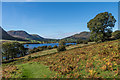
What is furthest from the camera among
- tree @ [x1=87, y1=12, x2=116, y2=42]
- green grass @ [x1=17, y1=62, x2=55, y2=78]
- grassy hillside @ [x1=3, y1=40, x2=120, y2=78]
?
tree @ [x1=87, y1=12, x2=116, y2=42]

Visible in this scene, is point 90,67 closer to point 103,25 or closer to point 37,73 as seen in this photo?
point 37,73

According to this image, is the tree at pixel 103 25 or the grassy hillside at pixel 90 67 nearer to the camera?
the grassy hillside at pixel 90 67

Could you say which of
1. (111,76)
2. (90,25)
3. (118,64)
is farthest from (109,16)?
(111,76)

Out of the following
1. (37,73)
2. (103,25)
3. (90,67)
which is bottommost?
(37,73)

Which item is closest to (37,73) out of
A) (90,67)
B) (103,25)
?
(90,67)

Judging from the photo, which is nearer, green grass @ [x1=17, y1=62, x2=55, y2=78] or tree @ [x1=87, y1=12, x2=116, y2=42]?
green grass @ [x1=17, y1=62, x2=55, y2=78]

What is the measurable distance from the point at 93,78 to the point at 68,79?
274cm

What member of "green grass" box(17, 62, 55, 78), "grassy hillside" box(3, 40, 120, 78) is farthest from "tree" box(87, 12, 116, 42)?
"green grass" box(17, 62, 55, 78)

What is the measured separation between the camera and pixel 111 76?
8117mm

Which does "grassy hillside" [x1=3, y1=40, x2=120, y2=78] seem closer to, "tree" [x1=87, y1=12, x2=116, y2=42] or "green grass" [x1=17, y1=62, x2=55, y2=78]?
"green grass" [x1=17, y1=62, x2=55, y2=78]

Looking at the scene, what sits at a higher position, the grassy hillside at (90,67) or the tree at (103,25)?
the tree at (103,25)

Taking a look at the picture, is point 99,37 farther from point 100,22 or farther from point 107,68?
point 107,68

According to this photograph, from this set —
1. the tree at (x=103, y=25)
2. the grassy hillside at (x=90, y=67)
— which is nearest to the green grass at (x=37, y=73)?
the grassy hillside at (x=90, y=67)

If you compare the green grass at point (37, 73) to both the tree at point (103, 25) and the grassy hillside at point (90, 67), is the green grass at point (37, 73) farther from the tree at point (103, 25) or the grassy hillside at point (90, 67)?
the tree at point (103, 25)
